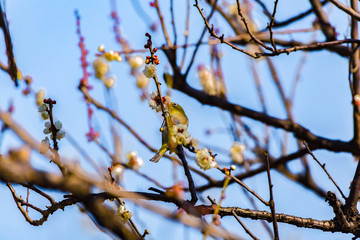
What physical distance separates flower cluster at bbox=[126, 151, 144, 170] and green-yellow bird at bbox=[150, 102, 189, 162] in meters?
1.45

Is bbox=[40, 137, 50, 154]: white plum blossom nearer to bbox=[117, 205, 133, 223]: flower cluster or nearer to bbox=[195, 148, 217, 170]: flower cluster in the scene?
bbox=[117, 205, 133, 223]: flower cluster

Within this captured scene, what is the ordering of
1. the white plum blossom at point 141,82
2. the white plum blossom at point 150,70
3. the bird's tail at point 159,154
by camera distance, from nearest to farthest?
1. the white plum blossom at point 150,70
2. the bird's tail at point 159,154
3. the white plum blossom at point 141,82

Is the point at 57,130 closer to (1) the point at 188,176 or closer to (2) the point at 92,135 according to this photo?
(1) the point at 188,176

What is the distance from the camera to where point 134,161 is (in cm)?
344

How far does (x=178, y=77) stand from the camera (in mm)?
3316

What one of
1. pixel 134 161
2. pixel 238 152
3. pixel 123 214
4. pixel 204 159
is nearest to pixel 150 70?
pixel 204 159

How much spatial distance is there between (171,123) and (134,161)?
1.64 m

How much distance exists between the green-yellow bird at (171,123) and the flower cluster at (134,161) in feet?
4.77

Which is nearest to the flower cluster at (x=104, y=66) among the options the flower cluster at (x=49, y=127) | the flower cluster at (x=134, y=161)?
the flower cluster at (x=134, y=161)

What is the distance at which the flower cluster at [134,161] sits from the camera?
339 cm

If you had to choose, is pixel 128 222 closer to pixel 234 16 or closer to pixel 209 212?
pixel 209 212

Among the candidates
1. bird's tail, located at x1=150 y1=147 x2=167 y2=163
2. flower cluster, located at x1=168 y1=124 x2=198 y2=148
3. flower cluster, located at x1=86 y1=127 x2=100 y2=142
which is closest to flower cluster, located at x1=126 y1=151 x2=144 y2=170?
flower cluster, located at x1=86 y1=127 x2=100 y2=142

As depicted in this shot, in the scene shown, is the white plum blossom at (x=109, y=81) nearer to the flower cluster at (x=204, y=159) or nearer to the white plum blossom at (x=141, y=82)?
the white plum blossom at (x=141, y=82)

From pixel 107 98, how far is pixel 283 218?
2183mm
